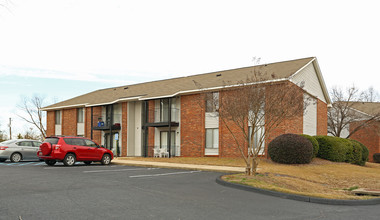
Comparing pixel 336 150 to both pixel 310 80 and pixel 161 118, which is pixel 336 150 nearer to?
pixel 310 80

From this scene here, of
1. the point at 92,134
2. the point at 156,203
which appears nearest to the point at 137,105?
the point at 92,134

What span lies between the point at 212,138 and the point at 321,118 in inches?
411

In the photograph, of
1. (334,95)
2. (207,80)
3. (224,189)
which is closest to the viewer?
(224,189)

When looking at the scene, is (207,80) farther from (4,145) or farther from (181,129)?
(4,145)

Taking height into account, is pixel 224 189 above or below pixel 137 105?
below

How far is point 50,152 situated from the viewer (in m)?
16.8

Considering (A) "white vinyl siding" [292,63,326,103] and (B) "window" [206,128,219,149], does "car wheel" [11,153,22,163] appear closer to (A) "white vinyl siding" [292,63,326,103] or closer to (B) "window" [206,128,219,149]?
(B) "window" [206,128,219,149]

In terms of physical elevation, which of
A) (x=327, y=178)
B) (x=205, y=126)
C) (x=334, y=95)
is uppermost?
(x=334, y=95)

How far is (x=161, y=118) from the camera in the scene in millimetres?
27203

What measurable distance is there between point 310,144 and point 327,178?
13.7ft

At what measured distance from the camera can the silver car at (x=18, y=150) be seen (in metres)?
19.8

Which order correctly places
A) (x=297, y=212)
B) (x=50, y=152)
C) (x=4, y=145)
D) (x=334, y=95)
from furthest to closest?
(x=334, y=95) < (x=4, y=145) < (x=50, y=152) < (x=297, y=212)

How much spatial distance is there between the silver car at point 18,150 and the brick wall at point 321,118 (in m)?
21.4

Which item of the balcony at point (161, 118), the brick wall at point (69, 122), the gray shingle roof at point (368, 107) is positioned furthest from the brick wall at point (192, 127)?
the gray shingle roof at point (368, 107)
